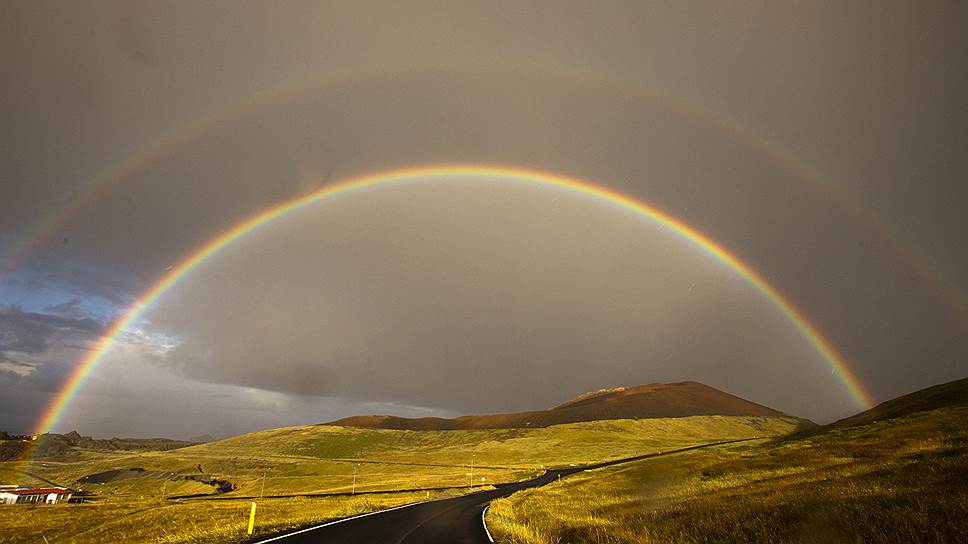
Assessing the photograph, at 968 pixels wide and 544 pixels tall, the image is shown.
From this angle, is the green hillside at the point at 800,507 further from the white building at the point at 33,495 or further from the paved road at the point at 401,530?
the white building at the point at 33,495

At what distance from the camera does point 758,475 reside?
28.9 m

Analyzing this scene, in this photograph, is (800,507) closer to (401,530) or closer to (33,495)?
(401,530)

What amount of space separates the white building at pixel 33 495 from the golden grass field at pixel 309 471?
5.84 meters

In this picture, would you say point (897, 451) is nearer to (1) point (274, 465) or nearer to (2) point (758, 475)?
(2) point (758, 475)

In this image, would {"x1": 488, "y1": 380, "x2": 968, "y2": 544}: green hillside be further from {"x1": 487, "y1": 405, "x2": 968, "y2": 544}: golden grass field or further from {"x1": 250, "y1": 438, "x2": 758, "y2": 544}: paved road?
{"x1": 250, "y1": 438, "x2": 758, "y2": 544}: paved road

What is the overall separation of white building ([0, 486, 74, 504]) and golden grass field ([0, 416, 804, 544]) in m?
5.84

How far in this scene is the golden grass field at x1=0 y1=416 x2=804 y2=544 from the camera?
93.8 feet

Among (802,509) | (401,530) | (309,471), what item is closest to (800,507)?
(802,509)

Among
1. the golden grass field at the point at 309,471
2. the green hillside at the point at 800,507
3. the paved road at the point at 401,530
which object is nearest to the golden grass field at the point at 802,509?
the green hillside at the point at 800,507

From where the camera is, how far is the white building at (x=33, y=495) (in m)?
72.1

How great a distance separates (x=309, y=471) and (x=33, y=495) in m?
44.1

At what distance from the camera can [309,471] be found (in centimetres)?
10556

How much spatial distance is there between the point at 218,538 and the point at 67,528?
30116 mm

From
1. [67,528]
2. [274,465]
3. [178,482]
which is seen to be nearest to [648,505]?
[67,528]
